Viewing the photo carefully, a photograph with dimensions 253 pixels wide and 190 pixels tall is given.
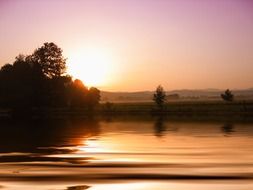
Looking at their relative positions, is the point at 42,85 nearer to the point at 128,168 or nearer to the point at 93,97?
the point at 93,97

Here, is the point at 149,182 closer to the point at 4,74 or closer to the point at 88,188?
the point at 88,188

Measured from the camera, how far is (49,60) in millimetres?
108938

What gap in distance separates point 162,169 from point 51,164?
448 centimetres

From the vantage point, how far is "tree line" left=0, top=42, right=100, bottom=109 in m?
103

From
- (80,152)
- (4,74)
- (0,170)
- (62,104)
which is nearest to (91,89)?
(62,104)

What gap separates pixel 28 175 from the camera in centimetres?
1553

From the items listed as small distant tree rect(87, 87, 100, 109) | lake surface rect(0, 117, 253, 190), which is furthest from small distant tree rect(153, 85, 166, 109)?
lake surface rect(0, 117, 253, 190)

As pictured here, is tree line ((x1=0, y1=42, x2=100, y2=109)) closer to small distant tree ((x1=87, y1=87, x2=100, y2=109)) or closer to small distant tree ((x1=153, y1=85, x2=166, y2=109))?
small distant tree ((x1=87, y1=87, x2=100, y2=109))

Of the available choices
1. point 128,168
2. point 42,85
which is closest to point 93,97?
point 42,85

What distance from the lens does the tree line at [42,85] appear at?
102625mm

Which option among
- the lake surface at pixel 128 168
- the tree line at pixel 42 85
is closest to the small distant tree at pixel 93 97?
the tree line at pixel 42 85

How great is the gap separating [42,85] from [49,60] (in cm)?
759

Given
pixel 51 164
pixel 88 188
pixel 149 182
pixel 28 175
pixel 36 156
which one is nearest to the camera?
pixel 88 188

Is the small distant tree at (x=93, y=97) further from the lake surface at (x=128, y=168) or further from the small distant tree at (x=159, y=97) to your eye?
the lake surface at (x=128, y=168)
